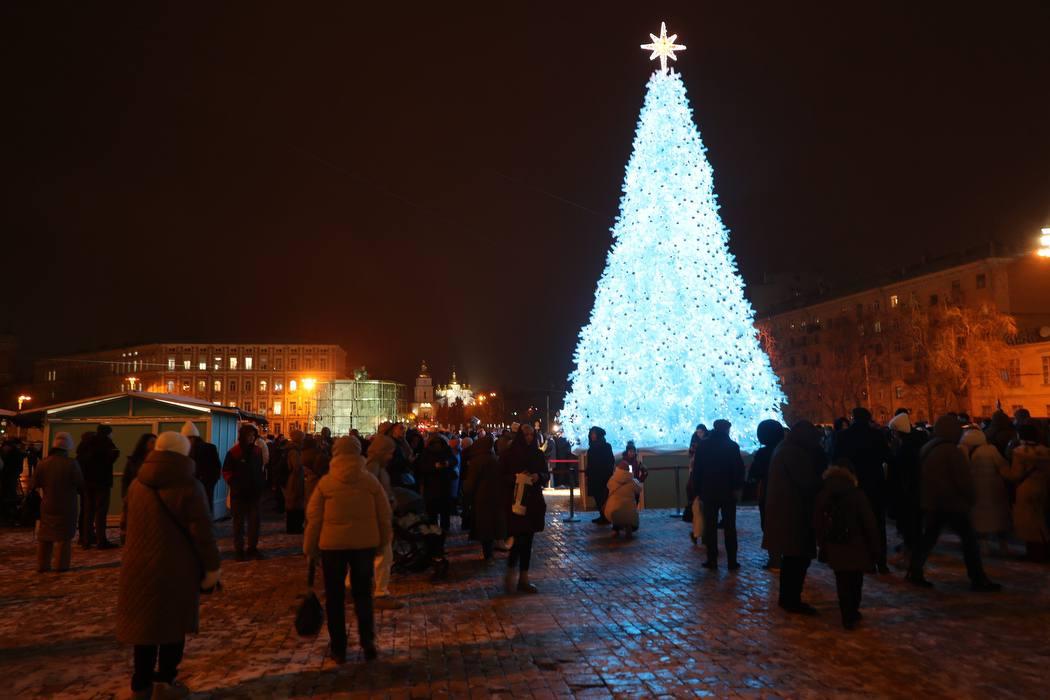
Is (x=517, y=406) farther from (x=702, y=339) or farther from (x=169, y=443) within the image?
(x=169, y=443)

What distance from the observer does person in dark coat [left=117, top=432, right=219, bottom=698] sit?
5039 millimetres

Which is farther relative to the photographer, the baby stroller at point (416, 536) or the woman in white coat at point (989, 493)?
the woman in white coat at point (989, 493)

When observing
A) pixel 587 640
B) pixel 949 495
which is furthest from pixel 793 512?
pixel 587 640

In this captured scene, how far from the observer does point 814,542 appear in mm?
7723

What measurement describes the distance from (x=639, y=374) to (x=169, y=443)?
17483mm

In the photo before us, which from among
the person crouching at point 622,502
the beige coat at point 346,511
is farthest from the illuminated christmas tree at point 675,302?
the beige coat at point 346,511

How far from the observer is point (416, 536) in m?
10.2

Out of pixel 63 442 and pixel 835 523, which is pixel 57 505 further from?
pixel 835 523

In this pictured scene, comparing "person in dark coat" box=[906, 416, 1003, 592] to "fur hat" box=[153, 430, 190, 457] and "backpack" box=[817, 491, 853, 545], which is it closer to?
"backpack" box=[817, 491, 853, 545]

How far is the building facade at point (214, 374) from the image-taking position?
116500mm

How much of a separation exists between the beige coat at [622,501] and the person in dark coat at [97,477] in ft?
25.7

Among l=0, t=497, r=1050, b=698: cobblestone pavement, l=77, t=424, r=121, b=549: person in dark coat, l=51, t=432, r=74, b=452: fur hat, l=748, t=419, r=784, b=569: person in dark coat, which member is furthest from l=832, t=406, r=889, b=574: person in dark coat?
l=77, t=424, r=121, b=549: person in dark coat

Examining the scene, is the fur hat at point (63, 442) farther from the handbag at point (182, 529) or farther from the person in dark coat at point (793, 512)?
the person in dark coat at point (793, 512)

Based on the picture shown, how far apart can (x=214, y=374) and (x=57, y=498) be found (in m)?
115
